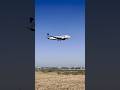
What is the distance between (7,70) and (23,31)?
0.45m

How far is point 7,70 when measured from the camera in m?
3.83

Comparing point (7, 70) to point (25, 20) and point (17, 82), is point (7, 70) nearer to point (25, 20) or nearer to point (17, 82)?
point (17, 82)

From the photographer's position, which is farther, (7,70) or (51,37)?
(51,37)

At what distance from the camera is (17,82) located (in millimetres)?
3818
